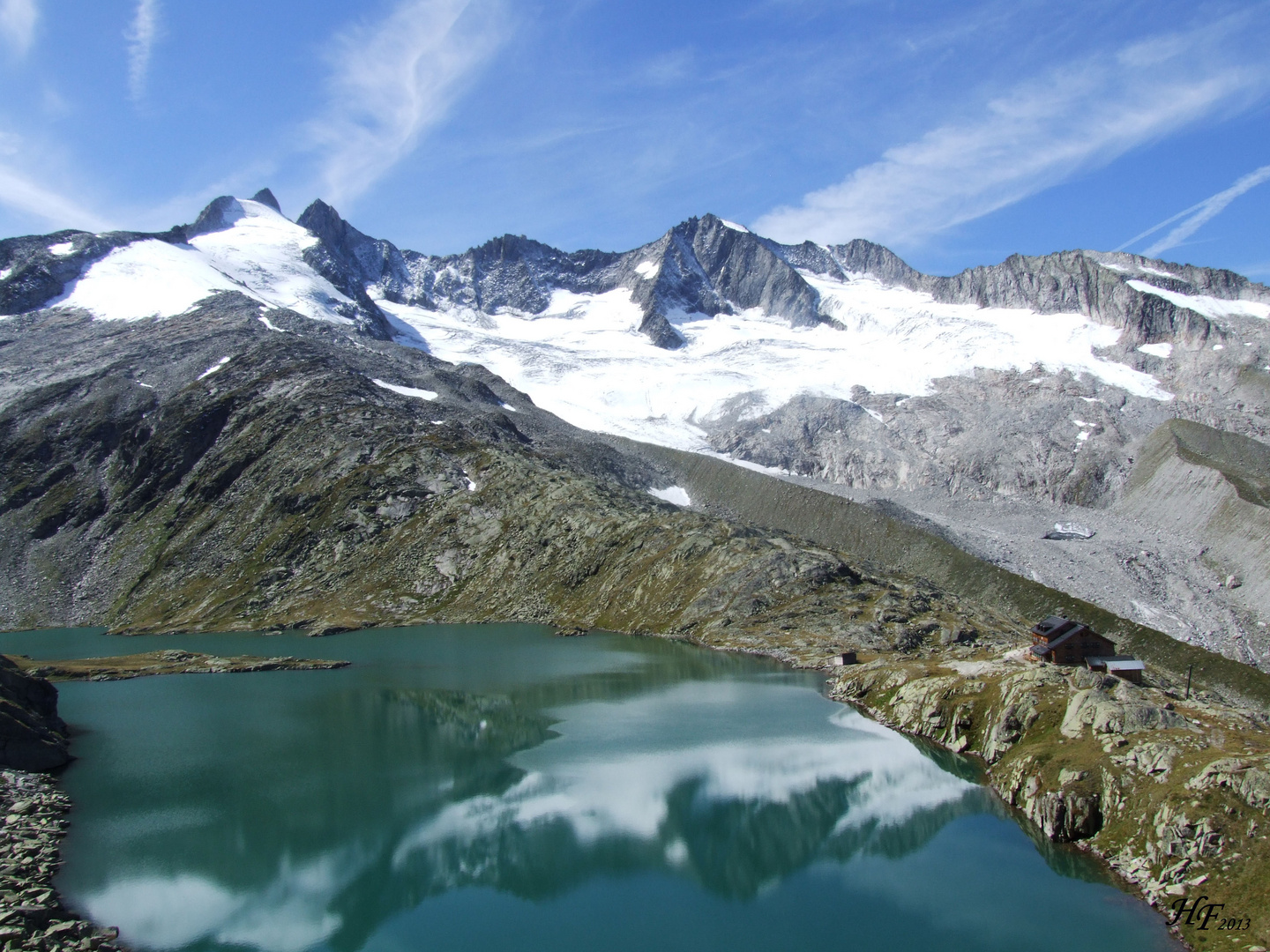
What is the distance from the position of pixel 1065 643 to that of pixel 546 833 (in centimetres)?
5045

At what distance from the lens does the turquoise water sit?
3158cm

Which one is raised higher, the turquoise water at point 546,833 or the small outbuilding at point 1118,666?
the small outbuilding at point 1118,666

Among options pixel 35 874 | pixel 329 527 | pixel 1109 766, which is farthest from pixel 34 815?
pixel 329 527

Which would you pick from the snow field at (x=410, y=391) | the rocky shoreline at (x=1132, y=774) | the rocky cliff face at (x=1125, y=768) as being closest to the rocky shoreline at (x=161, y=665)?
the rocky cliff face at (x=1125, y=768)

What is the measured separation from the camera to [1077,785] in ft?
135

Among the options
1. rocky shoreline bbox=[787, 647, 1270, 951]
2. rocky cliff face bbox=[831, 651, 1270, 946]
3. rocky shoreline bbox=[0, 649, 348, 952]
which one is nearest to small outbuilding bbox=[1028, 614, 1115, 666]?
rocky shoreline bbox=[787, 647, 1270, 951]

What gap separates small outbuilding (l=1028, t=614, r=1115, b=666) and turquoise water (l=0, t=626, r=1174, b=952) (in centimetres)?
1696

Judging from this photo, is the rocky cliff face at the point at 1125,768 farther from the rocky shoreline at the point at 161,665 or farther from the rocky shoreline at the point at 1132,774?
the rocky shoreline at the point at 161,665

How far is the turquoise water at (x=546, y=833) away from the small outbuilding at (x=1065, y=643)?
17.0m

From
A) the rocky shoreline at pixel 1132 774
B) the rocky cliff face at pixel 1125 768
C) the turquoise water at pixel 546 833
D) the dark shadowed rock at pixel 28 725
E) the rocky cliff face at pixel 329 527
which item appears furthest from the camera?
the rocky cliff face at pixel 329 527

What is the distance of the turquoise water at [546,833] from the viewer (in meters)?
31.6

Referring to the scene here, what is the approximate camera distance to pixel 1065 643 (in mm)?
69438

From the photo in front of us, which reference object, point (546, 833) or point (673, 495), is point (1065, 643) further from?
point (673, 495)

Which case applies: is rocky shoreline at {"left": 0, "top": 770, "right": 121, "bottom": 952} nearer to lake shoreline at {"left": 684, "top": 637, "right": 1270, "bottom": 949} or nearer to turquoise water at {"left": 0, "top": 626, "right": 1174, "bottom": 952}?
turquoise water at {"left": 0, "top": 626, "right": 1174, "bottom": 952}
